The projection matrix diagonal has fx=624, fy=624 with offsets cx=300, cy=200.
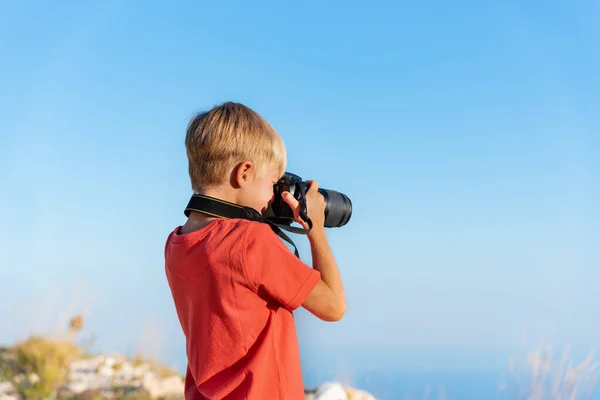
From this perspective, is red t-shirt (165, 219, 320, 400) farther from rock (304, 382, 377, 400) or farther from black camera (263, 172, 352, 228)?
rock (304, 382, 377, 400)

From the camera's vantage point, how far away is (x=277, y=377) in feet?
4.57

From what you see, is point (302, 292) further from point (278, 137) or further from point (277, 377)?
point (278, 137)

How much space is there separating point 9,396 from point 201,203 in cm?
396

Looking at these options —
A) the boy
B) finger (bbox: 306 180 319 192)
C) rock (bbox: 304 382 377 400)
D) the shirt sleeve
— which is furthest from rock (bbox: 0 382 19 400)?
the shirt sleeve

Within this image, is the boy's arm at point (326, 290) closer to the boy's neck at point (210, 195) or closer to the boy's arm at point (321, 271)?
the boy's arm at point (321, 271)

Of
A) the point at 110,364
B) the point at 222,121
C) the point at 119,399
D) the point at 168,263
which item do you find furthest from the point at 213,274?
the point at 110,364

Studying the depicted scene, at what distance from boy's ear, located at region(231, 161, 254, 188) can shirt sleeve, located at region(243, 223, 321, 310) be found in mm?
161

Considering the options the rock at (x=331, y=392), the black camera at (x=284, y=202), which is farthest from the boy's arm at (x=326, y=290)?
the rock at (x=331, y=392)

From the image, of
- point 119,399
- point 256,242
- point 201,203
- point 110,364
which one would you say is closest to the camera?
point 256,242

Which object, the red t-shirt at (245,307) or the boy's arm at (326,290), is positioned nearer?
the red t-shirt at (245,307)

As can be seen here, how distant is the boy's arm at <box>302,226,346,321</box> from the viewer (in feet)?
4.88

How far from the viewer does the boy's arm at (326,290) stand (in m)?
1.49

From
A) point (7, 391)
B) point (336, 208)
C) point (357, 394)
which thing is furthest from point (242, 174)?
point (7, 391)

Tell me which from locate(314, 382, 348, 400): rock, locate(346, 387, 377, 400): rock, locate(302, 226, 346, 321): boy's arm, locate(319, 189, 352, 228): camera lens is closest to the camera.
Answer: locate(302, 226, 346, 321): boy's arm
